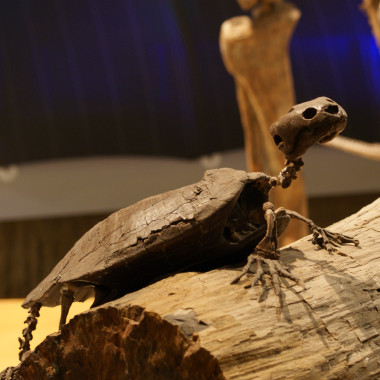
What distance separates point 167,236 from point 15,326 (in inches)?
82.4

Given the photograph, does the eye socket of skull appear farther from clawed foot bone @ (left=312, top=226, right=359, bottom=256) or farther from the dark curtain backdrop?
the dark curtain backdrop

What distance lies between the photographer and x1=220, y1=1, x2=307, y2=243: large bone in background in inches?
146

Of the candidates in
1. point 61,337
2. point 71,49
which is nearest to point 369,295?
point 61,337

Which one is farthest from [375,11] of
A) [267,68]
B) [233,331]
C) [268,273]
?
[233,331]

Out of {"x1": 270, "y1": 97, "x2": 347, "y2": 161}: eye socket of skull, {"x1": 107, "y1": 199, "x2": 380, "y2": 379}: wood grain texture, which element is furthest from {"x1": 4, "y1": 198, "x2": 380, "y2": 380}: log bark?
{"x1": 270, "y1": 97, "x2": 347, "y2": 161}: eye socket of skull

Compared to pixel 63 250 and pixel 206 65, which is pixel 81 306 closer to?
pixel 63 250

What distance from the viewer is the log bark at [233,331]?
1323 millimetres

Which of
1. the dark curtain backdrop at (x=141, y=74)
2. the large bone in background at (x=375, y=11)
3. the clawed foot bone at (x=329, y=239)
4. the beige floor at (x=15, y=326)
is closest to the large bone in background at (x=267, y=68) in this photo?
the large bone in background at (x=375, y=11)

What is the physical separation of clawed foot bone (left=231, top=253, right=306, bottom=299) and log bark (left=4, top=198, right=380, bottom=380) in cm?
3

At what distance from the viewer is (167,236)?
1.63 meters

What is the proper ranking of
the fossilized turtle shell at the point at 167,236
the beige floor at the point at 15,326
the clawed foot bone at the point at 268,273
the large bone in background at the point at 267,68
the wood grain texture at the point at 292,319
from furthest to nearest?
the large bone in background at the point at 267,68 → the beige floor at the point at 15,326 → the fossilized turtle shell at the point at 167,236 → the clawed foot bone at the point at 268,273 → the wood grain texture at the point at 292,319

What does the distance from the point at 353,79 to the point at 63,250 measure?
248 centimetres

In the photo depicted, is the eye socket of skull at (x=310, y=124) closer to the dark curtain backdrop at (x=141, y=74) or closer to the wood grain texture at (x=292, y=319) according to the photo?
the wood grain texture at (x=292, y=319)

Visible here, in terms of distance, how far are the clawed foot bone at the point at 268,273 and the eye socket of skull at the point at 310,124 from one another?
0.36m
